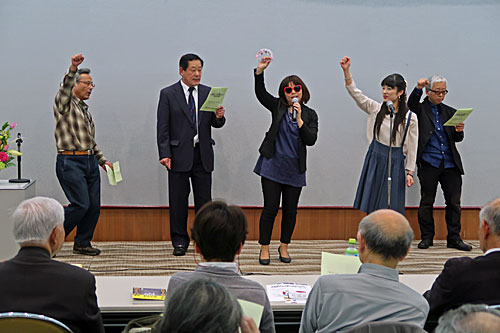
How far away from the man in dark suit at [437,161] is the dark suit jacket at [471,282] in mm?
3348

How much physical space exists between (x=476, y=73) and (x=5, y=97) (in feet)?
15.3

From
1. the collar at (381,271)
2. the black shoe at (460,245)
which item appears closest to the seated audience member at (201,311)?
the collar at (381,271)

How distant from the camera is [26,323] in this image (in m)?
1.57

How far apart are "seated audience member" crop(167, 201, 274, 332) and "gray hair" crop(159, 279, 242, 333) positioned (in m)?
0.53

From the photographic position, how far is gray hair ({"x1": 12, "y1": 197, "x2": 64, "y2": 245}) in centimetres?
193

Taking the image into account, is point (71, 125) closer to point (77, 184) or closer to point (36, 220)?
point (77, 184)

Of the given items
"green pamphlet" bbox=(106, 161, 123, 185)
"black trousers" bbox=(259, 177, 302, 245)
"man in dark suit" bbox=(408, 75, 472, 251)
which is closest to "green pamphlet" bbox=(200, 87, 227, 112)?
"black trousers" bbox=(259, 177, 302, 245)

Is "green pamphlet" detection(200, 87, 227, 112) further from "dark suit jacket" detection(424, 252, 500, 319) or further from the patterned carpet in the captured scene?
"dark suit jacket" detection(424, 252, 500, 319)

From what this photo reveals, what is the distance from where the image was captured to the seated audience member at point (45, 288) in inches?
69.4

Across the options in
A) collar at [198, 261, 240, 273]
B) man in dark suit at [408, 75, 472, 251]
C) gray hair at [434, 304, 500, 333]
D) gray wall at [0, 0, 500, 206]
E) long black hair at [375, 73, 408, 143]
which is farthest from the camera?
gray wall at [0, 0, 500, 206]

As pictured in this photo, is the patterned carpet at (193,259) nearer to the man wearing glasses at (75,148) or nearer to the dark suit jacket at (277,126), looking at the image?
the man wearing glasses at (75,148)

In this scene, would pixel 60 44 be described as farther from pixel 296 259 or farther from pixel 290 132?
pixel 296 259

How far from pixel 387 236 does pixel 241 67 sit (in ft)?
13.0

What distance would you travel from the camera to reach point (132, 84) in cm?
559
